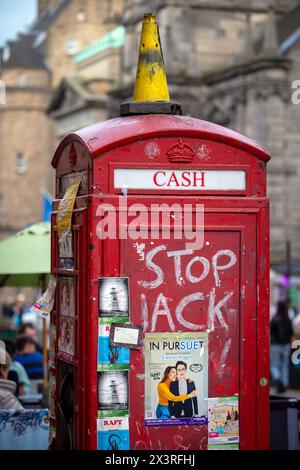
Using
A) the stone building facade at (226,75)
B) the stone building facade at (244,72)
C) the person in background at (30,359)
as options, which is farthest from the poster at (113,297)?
the stone building facade at (226,75)

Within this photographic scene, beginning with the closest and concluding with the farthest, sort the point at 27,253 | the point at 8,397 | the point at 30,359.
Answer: the point at 8,397 → the point at 27,253 → the point at 30,359

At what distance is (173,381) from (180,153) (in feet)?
4.54

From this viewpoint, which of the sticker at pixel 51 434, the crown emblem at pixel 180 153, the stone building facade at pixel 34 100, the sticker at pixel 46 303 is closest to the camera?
the crown emblem at pixel 180 153

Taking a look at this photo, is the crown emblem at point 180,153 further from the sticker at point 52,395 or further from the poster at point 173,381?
the sticker at point 52,395

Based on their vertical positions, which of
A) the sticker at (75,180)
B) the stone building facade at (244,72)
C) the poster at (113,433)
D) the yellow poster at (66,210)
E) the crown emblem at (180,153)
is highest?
the stone building facade at (244,72)

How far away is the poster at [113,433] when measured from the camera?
793 centimetres

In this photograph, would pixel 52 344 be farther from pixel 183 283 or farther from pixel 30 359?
pixel 30 359

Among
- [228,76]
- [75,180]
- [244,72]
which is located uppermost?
[228,76]

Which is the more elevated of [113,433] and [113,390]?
[113,390]

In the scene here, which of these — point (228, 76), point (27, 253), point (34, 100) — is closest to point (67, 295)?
point (27, 253)

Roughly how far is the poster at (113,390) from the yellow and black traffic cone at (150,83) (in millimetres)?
1761

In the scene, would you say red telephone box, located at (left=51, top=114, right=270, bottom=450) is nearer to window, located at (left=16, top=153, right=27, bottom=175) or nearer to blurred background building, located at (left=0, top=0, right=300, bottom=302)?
blurred background building, located at (left=0, top=0, right=300, bottom=302)

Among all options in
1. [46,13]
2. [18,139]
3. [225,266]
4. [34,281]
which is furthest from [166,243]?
[46,13]

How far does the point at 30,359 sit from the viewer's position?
15.8m
